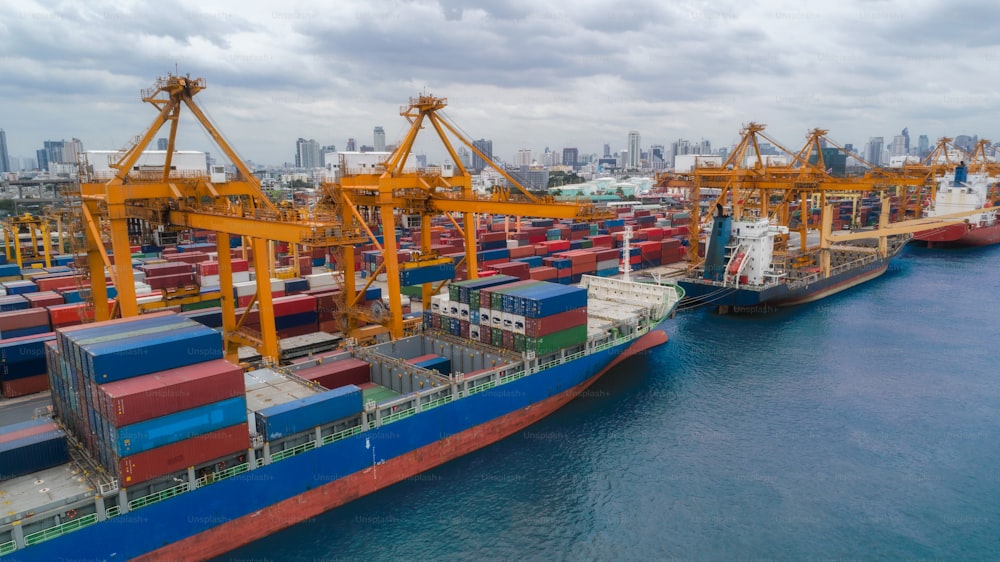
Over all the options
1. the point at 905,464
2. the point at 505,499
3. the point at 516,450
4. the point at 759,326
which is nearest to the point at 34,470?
the point at 505,499

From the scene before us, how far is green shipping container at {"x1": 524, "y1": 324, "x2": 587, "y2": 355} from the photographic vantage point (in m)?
28.3

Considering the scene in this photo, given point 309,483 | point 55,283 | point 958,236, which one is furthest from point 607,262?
point 958,236

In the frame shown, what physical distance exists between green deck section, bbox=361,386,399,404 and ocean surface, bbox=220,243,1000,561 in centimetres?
434

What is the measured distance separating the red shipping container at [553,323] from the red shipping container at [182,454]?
43.9 ft

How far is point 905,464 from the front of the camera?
23.9 metres

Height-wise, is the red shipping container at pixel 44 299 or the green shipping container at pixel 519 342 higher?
the red shipping container at pixel 44 299

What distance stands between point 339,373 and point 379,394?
2.11 m

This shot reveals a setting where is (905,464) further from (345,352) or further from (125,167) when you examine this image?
(125,167)

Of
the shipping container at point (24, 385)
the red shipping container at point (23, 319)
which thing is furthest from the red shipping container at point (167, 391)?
the red shipping container at point (23, 319)

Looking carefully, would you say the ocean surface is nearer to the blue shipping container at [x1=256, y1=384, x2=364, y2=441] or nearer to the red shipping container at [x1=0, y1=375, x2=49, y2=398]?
the blue shipping container at [x1=256, y1=384, x2=364, y2=441]

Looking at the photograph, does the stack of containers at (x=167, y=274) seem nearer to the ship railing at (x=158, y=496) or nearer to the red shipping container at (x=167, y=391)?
the red shipping container at (x=167, y=391)

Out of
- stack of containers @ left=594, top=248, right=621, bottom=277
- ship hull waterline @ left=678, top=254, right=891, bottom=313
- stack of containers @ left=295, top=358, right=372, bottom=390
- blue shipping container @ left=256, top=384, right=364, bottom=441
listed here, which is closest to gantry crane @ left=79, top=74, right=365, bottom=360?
stack of containers @ left=295, top=358, right=372, bottom=390

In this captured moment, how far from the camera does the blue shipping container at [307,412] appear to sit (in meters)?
20.0

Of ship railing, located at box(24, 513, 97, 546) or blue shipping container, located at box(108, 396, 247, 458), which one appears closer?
ship railing, located at box(24, 513, 97, 546)
